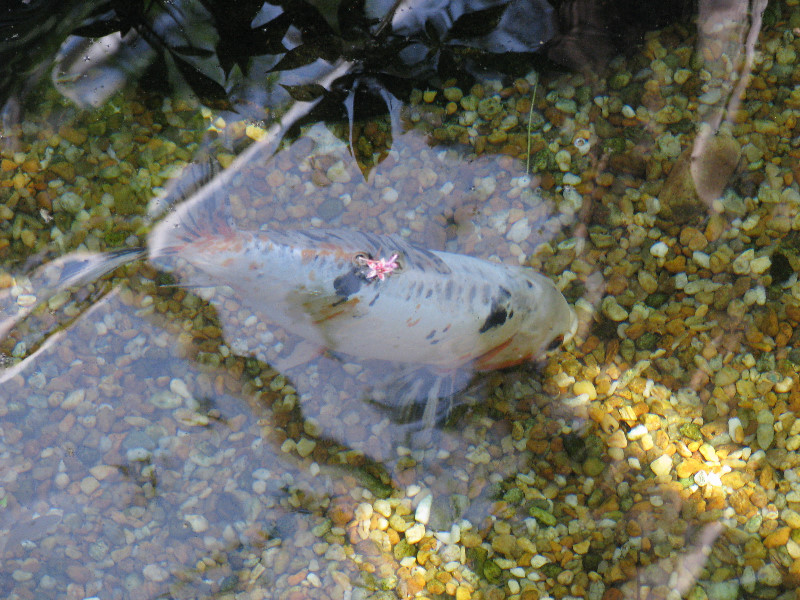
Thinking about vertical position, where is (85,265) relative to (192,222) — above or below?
below

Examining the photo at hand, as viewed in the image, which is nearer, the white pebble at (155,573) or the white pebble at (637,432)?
the white pebble at (155,573)

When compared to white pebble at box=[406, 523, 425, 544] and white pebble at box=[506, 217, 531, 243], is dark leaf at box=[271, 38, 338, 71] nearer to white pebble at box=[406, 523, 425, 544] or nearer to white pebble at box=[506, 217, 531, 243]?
white pebble at box=[506, 217, 531, 243]

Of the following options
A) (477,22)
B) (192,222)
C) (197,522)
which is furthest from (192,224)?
(477,22)

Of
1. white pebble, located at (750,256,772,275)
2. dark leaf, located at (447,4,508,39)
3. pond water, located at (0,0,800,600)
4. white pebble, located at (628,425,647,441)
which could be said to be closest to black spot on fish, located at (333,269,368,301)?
pond water, located at (0,0,800,600)

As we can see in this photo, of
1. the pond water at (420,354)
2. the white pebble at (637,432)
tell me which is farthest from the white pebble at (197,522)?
the white pebble at (637,432)

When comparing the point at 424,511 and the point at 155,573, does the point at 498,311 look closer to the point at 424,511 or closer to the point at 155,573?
the point at 424,511

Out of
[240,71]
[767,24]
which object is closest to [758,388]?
[767,24]

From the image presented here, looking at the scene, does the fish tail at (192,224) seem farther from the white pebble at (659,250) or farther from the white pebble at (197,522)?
the white pebble at (659,250)
